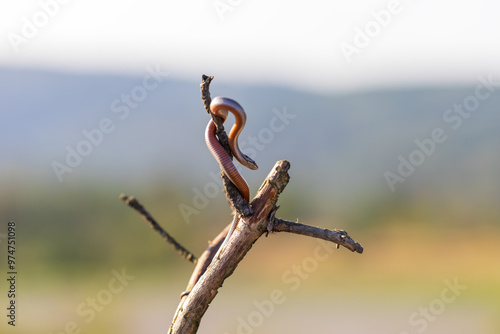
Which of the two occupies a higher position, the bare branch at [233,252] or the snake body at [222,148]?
the snake body at [222,148]

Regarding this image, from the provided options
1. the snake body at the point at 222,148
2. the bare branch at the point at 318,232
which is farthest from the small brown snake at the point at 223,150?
the bare branch at the point at 318,232

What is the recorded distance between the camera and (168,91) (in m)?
58.7

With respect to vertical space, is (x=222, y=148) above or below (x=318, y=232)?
above

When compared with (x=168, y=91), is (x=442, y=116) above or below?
below

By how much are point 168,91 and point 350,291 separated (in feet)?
137

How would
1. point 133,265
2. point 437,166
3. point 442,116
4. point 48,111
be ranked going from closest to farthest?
1. point 133,265
2. point 437,166
3. point 442,116
4. point 48,111

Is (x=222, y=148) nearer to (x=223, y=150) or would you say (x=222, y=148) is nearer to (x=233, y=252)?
(x=223, y=150)

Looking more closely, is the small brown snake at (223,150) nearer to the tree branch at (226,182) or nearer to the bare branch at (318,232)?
the tree branch at (226,182)

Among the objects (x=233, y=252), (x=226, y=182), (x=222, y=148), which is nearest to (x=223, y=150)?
(x=222, y=148)

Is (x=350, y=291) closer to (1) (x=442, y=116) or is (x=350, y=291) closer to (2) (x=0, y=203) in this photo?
(2) (x=0, y=203)

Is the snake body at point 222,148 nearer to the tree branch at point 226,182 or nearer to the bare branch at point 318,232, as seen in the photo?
the tree branch at point 226,182

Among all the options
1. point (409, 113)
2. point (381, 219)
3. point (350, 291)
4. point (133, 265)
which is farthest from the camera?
point (409, 113)

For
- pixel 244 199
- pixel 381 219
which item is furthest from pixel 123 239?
pixel 244 199

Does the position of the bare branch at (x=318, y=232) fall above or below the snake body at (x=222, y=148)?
below
